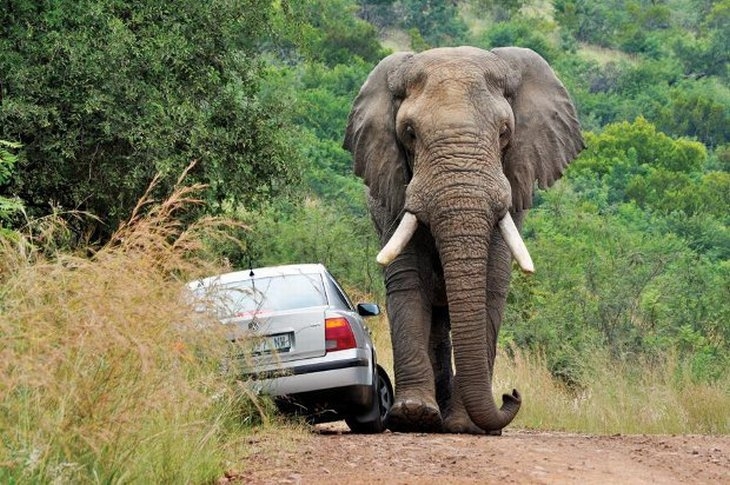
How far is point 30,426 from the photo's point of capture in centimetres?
848

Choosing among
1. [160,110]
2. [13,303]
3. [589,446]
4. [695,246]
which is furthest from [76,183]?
[695,246]

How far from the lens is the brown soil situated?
33.6ft

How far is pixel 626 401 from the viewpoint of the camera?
57.3 feet

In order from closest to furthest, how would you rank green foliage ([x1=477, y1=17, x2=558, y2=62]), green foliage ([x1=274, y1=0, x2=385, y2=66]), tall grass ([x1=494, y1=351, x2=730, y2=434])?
1. tall grass ([x1=494, y1=351, x2=730, y2=434])
2. green foliage ([x1=274, y1=0, x2=385, y2=66])
3. green foliage ([x1=477, y1=17, x2=558, y2=62])

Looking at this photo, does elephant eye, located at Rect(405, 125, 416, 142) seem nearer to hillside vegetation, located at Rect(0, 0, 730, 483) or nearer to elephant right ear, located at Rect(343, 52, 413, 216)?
elephant right ear, located at Rect(343, 52, 413, 216)

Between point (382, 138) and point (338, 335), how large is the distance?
244cm

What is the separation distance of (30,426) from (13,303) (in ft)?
2.03

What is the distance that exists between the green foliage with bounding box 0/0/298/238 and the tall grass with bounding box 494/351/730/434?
396cm

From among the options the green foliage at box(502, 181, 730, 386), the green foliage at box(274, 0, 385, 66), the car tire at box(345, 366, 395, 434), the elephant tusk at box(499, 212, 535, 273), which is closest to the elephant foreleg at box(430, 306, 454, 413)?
the car tire at box(345, 366, 395, 434)

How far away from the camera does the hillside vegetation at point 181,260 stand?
28.1 feet

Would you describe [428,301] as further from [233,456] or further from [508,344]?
[508,344]

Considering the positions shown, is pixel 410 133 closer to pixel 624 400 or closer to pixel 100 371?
pixel 624 400

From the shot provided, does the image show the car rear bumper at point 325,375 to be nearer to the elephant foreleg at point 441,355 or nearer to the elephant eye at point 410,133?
the elephant eye at point 410,133

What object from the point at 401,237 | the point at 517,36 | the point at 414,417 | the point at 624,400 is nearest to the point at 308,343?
the point at 414,417
